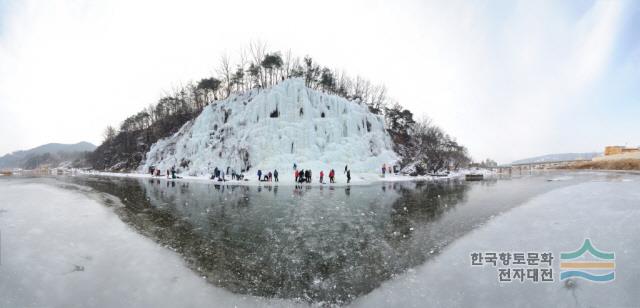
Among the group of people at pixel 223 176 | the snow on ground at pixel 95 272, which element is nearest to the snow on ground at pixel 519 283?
the snow on ground at pixel 95 272

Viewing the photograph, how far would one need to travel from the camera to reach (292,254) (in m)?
5.15

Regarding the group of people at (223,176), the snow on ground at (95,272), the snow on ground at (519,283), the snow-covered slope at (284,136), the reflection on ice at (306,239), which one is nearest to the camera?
the snow on ground at (519,283)

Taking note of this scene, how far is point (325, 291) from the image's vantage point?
12.2 ft

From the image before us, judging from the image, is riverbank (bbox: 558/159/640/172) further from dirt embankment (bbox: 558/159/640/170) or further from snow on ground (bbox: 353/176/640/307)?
snow on ground (bbox: 353/176/640/307)

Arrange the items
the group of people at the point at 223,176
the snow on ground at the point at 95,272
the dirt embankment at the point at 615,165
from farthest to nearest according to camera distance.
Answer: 1. the dirt embankment at the point at 615,165
2. the group of people at the point at 223,176
3. the snow on ground at the point at 95,272

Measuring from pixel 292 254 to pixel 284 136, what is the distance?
2492cm

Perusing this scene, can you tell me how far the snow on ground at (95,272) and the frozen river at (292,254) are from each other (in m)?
0.02

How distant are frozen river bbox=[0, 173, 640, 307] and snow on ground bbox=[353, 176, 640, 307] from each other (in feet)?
0.07

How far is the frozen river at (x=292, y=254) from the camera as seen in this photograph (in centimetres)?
363

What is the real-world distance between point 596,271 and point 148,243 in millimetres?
8767

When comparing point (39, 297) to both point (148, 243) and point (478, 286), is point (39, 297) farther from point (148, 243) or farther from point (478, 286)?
point (478, 286)

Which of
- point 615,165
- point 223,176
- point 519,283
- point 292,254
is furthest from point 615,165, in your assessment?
point 292,254

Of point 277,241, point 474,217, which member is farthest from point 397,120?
point 277,241

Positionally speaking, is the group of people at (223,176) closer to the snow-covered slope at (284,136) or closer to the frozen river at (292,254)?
the snow-covered slope at (284,136)
